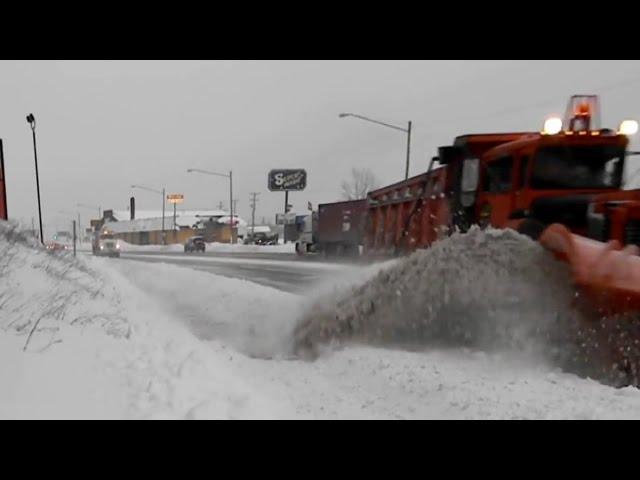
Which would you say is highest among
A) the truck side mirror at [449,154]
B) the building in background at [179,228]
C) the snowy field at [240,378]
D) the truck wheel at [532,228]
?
the truck side mirror at [449,154]

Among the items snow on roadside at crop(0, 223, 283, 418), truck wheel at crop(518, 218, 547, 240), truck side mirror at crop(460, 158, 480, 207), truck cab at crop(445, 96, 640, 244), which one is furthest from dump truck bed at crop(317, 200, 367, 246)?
snow on roadside at crop(0, 223, 283, 418)

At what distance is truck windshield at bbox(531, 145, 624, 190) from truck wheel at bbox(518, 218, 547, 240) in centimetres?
61

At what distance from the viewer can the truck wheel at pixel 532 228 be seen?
294 inches

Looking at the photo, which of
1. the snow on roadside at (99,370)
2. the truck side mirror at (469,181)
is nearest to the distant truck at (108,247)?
the snow on roadside at (99,370)

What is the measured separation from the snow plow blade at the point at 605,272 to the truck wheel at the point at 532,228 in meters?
1.48

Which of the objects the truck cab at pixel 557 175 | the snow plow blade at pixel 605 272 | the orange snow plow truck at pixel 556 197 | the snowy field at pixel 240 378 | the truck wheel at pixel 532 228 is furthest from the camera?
the truck cab at pixel 557 175

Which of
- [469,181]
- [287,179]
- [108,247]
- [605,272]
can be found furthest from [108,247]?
[605,272]

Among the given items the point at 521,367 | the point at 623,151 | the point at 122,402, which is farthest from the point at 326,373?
the point at 623,151

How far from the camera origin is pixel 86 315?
748 centimetres

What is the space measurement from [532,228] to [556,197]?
645 mm

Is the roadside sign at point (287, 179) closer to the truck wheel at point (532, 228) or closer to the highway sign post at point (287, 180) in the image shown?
the highway sign post at point (287, 180)

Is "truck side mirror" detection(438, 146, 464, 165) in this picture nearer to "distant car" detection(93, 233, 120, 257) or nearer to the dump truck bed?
the dump truck bed

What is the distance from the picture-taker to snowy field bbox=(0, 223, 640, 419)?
4.11 metres

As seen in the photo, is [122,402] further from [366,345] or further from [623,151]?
[623,151]
